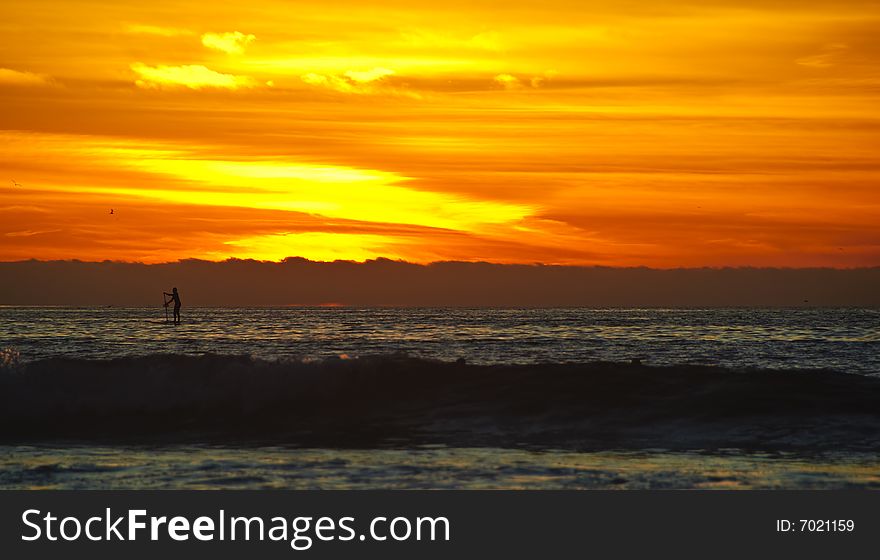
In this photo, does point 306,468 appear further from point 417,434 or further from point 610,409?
point 610,409

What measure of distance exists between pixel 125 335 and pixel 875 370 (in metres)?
46.4

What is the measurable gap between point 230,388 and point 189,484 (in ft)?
40.4

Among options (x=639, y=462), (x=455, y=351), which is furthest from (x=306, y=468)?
(x=455, y=351)

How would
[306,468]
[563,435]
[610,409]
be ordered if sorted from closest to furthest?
[306,468], [563,435], [610,409]

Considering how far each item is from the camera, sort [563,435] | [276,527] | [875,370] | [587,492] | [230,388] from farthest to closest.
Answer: [875,370], [230,388], [563,435], [587,492], [276,527]

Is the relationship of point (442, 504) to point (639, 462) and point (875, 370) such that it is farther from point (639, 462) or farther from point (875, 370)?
point (875, 370)

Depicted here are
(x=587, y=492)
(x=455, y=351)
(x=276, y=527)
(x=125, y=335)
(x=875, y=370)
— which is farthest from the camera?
(x=125, y=335)

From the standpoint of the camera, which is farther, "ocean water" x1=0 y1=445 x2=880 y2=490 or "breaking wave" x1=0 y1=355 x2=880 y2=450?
"breaking wave" x1=0 y1=355 x2=880 y2=450

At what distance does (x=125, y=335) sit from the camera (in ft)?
213

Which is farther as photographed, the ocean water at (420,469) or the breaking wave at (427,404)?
the breaking wave at (427,404)

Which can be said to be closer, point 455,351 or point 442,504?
point 442,504

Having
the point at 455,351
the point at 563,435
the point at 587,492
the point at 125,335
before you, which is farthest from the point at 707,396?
the point at 125,335

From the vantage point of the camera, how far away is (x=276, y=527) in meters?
11.6

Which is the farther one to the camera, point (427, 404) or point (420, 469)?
point (427, 404)
